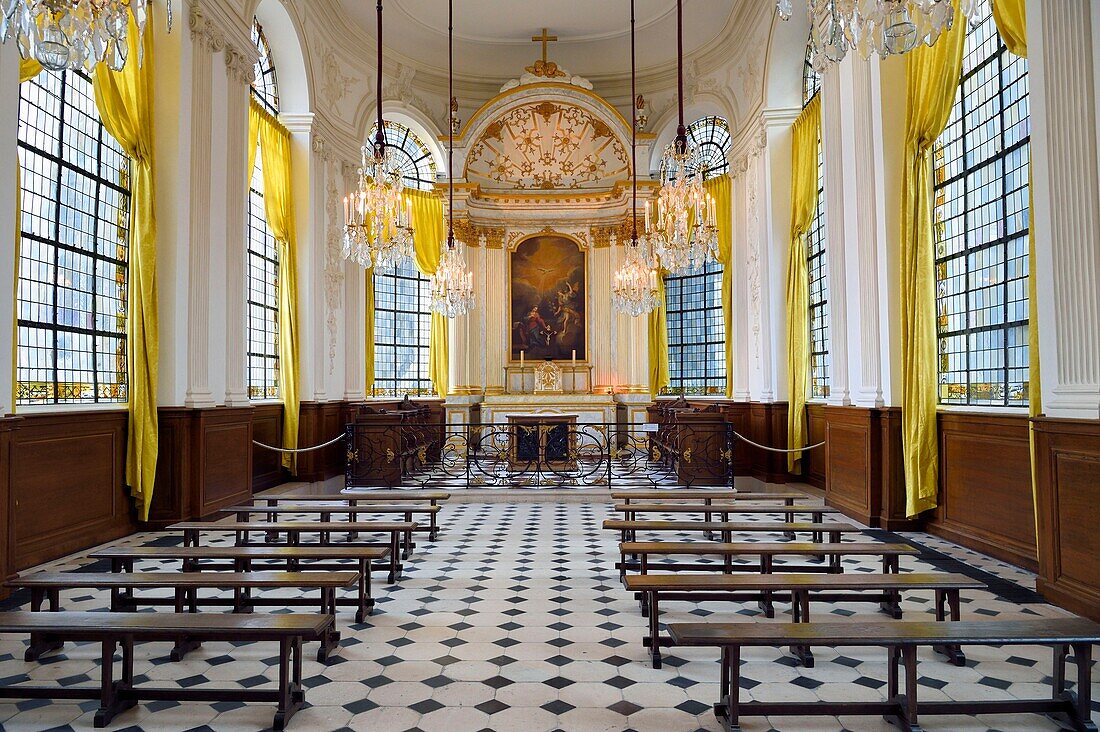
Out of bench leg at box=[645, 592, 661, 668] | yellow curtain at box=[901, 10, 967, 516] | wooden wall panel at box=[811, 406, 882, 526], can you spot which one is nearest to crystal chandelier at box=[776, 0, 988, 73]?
bench leg at box=[645, 592, 661, 668]

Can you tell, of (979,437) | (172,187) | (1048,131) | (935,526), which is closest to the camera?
(1048,131)

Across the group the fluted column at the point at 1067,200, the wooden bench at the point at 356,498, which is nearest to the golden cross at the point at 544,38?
the wooden bench at the point at 356,498

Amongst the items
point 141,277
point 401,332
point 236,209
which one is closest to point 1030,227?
point 141,277

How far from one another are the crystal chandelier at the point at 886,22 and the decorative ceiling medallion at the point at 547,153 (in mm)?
12478

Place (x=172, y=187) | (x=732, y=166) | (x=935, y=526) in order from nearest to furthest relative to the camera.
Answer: (x=935, y=526), (x=172, y=187), (x=732, y=166)

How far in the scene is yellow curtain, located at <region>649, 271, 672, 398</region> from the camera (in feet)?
52.2

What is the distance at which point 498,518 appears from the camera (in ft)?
30.0

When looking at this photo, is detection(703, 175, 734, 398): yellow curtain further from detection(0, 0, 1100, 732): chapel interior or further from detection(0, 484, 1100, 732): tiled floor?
detection(0, 484, 1100, 732): tiled floor

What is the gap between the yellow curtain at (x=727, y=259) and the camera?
14.3 meters

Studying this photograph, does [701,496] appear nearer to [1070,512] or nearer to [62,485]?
[1070,512]

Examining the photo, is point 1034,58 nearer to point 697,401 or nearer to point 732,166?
point 732,166

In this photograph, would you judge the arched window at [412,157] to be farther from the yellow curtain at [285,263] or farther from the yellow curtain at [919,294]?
the yellow curtain at [919,294]

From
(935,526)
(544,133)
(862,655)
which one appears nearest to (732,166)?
(544,133)

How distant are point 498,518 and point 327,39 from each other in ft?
28.8
